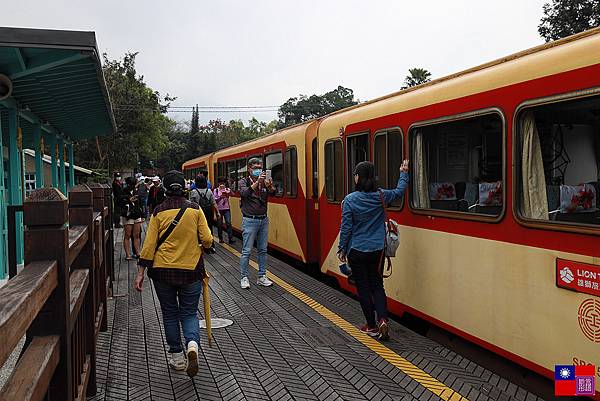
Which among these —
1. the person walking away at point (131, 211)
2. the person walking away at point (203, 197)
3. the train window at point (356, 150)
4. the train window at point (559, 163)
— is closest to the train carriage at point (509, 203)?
the train window at point (559, 163)

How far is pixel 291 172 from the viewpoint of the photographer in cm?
970

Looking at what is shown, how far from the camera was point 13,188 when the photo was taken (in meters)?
8.57

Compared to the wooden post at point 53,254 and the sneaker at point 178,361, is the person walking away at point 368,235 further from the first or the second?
the wooden post at point 53,254

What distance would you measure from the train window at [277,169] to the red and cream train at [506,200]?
4182 mm

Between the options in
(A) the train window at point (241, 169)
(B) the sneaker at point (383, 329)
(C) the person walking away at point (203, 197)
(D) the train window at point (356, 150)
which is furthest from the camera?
(A) the train window at point (241, 169)

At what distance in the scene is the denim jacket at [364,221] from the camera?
516 centimetres

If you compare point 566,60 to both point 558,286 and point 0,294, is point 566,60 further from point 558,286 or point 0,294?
point 0,294

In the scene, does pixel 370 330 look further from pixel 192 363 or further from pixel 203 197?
pixel 203 197

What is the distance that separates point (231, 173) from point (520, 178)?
38.2 feet

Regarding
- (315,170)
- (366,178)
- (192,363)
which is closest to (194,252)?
(192,363)

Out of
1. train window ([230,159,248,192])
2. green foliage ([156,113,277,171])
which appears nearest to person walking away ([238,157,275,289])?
train window ([230,159,248,192])

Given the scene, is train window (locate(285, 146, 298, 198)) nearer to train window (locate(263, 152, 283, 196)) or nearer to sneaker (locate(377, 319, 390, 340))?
train window (locate(263, 152, 283, 196))

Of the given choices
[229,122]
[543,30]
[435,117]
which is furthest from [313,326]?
[229,122]

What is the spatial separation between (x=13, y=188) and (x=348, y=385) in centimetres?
696
